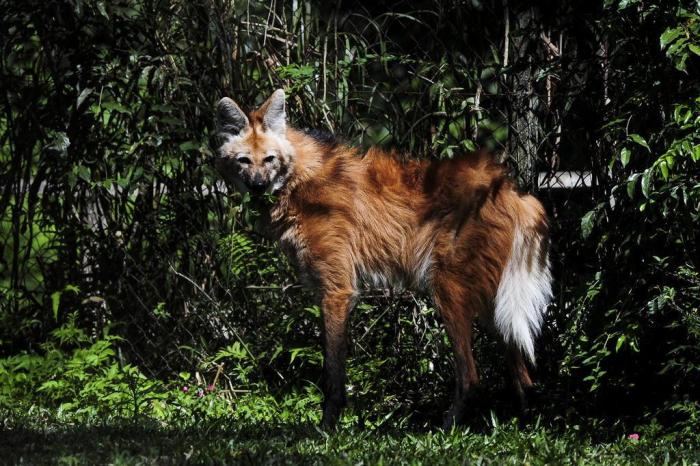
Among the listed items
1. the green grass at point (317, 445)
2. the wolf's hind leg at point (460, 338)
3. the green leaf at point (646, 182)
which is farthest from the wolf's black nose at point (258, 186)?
the green leaf at point (646, 182)

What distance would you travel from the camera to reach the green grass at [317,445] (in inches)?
112

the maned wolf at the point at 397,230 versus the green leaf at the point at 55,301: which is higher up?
the maned wolf at the point at 397,230

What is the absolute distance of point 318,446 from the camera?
318 cm

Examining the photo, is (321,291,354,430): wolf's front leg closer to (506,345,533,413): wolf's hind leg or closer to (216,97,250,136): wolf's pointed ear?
(506,345,533,413): wolf's hind leg

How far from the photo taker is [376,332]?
4.79 metres

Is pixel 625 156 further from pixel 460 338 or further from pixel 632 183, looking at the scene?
pixel 460 338

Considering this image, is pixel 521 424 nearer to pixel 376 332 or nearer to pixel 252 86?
pixel 376 332

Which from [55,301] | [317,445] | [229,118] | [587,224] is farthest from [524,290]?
[55,301]

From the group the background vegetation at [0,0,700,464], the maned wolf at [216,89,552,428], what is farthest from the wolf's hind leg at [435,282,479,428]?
the background vegetation at [0,0,700,464]

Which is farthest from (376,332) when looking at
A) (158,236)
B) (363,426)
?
(158,236)

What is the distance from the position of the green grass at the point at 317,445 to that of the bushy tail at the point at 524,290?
1.39 ft

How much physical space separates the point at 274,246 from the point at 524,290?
1518 millimetres

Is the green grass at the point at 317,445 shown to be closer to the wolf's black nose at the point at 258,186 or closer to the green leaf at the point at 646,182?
the green leaf at the point at 646,182

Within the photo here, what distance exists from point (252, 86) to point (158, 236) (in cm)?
99
